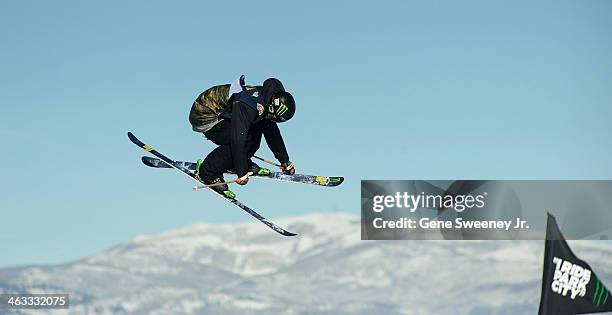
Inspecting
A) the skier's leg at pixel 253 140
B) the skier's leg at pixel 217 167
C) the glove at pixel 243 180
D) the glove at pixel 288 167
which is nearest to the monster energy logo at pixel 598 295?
the glove at pixel 288 167

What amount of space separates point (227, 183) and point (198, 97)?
5.68 feet

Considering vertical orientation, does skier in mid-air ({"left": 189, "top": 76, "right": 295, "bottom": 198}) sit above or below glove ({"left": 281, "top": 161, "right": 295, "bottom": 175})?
above

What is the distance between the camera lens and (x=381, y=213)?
1599 inches

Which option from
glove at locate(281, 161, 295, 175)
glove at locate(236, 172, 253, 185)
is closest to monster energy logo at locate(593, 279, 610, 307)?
glove at locate(281, 161, 295, 175)

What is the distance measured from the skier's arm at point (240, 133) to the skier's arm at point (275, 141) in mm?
799

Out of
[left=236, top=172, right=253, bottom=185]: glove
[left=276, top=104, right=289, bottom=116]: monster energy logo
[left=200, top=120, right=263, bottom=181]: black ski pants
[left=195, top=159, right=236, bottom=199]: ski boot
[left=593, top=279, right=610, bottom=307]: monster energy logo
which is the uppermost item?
[left=276, top=104, right=289, bottom=116]: monster energy logo

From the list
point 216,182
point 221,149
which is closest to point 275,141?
point 221,149

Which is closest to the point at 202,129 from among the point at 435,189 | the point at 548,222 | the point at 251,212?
the point at 251,212

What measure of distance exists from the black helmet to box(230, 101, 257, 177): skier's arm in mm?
456

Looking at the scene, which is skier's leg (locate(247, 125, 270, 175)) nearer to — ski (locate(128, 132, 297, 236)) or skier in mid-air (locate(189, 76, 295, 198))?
skier in mid-air (locate(189, 76, 295, 198))

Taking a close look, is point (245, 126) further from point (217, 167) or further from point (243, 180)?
point (217, 167)

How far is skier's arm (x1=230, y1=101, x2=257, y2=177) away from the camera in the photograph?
19.3 m

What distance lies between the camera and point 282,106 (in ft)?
61.9

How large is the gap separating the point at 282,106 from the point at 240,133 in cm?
107
